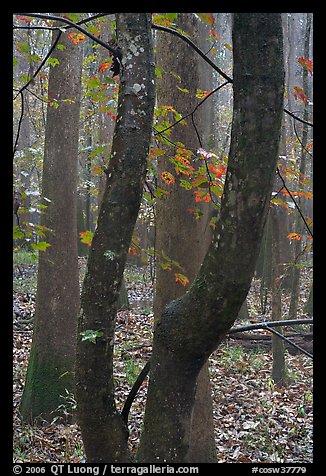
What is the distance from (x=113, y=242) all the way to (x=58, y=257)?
15.5 feet

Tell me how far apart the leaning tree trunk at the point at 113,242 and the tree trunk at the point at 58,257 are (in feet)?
14.9

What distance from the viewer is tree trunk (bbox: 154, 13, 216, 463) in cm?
451

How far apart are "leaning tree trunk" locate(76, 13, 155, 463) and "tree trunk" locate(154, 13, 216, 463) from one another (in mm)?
Result: 2114

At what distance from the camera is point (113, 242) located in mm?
2209

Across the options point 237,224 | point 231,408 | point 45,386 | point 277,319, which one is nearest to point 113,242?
point 237,224

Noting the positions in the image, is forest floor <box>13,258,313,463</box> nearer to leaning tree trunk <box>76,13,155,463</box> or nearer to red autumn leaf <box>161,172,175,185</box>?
red autumn leaf <box>161,172,175,185</box>

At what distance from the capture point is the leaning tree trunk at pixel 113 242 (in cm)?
221

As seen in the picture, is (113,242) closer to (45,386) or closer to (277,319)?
(45,386)

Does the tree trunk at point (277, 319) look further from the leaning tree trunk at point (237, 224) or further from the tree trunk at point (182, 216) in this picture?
the leaning tree trunk at point (237, 224)
